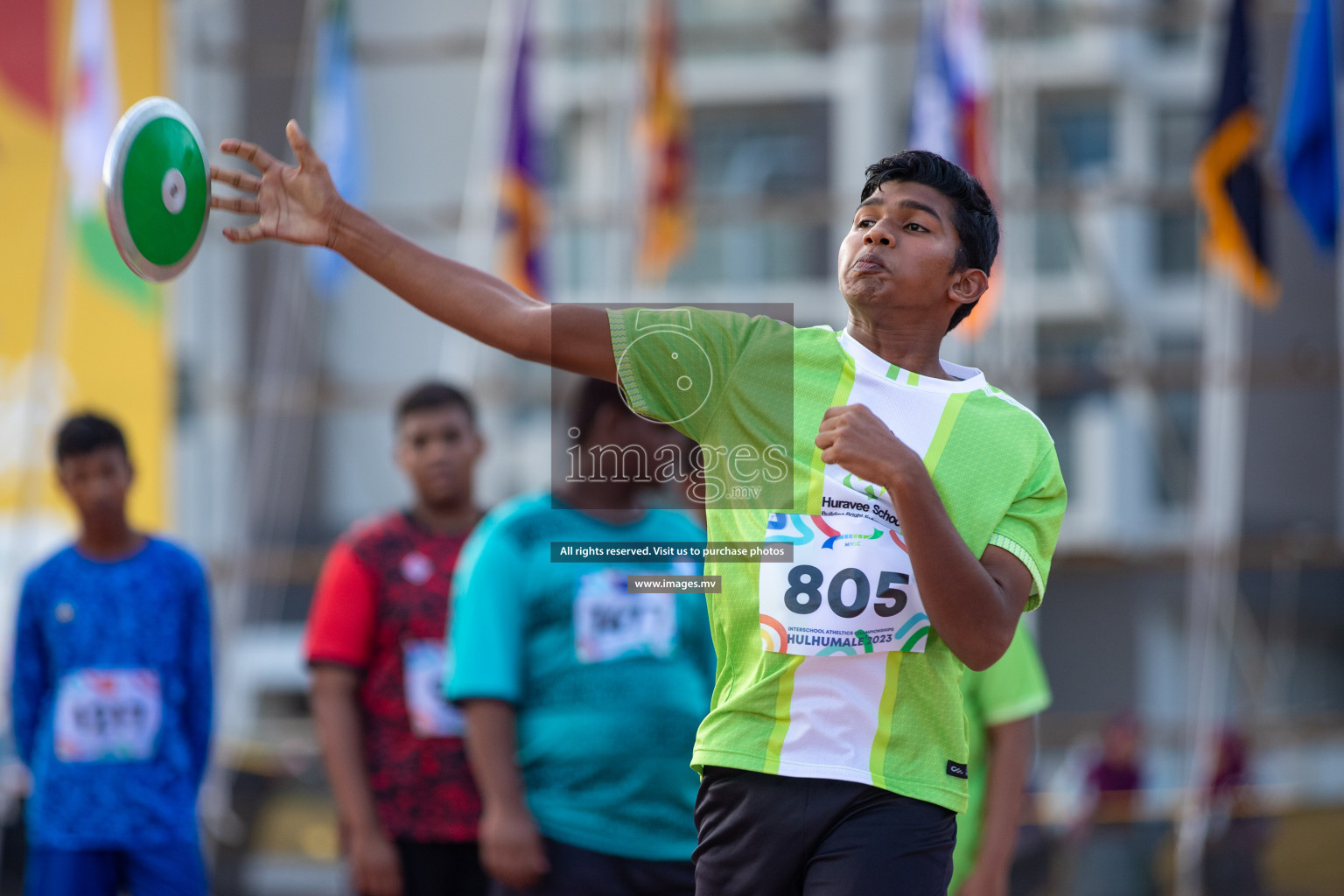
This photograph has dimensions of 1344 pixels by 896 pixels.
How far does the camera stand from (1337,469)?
14367 millimetres

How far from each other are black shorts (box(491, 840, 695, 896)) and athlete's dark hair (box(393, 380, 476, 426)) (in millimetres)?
1296

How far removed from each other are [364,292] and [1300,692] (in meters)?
9.63

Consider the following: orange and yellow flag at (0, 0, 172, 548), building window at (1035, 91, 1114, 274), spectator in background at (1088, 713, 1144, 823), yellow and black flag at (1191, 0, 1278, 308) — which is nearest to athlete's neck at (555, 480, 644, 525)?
orange and yellow flag at (0, 0, 172, 548)

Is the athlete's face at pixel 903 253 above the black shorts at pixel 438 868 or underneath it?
above

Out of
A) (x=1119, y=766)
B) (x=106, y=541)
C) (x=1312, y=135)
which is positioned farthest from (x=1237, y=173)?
(x=106, y=541)

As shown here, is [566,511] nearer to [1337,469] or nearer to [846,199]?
[846,199]

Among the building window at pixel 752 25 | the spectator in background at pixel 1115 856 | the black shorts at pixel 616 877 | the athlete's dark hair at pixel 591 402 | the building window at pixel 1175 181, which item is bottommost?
the spectator in background at pixel 1115 856

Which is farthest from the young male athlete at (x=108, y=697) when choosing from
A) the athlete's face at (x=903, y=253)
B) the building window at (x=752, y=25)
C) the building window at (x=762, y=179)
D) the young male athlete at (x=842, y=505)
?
the building window at (x=762, y=179)

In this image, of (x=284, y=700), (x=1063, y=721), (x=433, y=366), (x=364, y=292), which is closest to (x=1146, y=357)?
(x=1063, y=721)

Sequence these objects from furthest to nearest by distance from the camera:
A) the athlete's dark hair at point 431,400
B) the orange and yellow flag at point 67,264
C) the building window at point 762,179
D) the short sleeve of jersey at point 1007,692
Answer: the building window at point 762,179, the orange and yellow flag at point 67,264, the athlete's dark hair at point 431,400, the short sleeve of jersey at point 1007,692

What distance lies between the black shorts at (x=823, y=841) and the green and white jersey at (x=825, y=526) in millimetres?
24

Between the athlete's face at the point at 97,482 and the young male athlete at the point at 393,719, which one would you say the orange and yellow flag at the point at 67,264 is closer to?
the athlete's face at the point at 97,482

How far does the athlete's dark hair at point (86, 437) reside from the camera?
3785 millimetres

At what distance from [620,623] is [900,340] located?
115 centimetres
